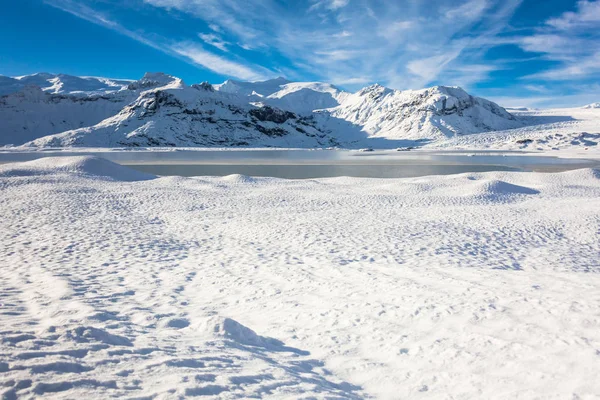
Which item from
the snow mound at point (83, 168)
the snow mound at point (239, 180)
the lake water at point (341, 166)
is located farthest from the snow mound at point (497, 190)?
the snow mound at point (83, 168)

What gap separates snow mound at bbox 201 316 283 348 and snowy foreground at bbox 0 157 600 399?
0.09 ft

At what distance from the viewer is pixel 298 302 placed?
25.7 ft

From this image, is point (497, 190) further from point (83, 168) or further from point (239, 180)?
point (83, 168)

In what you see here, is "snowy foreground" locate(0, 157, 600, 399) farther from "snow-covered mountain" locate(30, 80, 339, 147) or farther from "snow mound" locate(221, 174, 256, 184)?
"snow-covered mountain" locate(30, 80, 339, 147)

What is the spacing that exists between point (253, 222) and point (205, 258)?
16.6 feet

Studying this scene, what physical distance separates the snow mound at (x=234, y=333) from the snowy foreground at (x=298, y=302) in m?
0.03

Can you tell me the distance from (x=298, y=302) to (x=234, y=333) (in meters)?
2.15

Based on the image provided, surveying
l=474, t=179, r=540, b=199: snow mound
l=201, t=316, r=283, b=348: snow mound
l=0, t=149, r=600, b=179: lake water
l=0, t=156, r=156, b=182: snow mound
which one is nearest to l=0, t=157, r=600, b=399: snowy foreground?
l=201, t=316, r=283, b=348: snow mound

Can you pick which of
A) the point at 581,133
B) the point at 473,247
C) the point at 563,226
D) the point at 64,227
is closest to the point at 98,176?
the point at 64,227

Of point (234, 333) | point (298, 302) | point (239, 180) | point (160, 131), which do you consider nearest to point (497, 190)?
point (239, 180)

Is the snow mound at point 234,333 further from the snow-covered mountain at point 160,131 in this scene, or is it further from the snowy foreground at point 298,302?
the snow-covered mountain at point 160,131

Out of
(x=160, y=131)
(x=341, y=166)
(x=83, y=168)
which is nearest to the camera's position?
(x=83, y=168)

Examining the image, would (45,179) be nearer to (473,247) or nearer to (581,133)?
(473,247)

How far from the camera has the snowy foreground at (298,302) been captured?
14.8 feet
